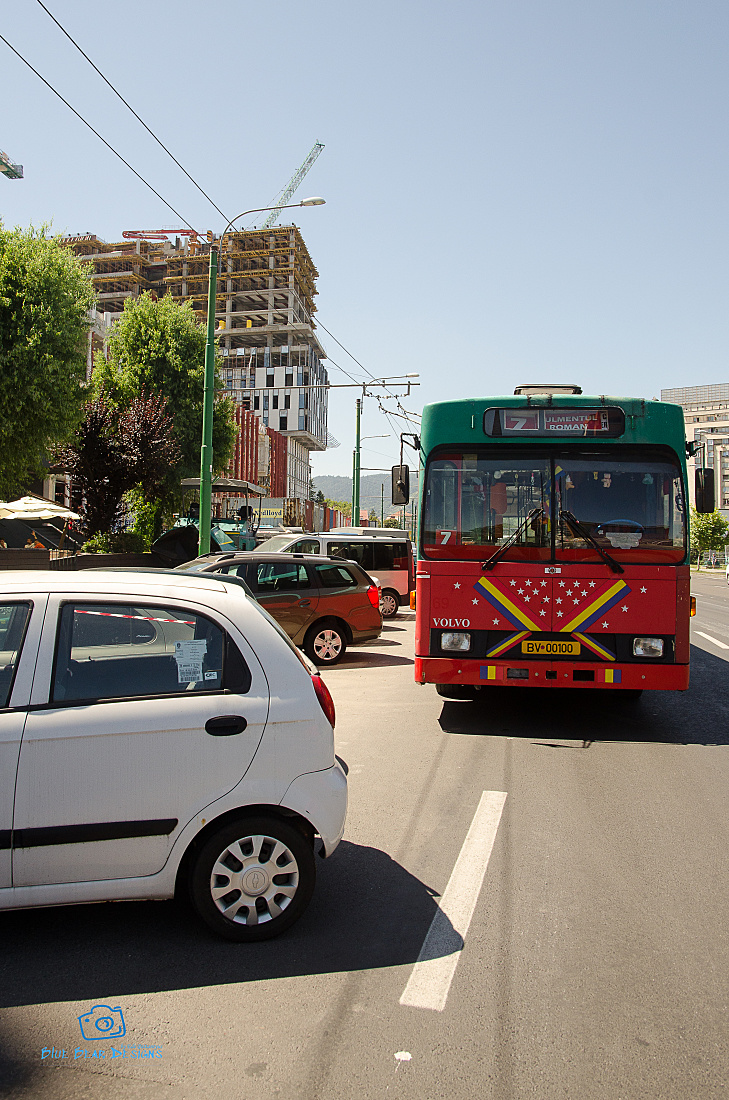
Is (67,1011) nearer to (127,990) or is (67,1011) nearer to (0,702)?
(127,990)

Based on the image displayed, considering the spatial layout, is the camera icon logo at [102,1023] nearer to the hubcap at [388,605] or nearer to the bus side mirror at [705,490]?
the bus side mirror at [705,490]

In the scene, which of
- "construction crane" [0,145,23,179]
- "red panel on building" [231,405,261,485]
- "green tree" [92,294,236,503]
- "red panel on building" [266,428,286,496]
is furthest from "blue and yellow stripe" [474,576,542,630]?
"red panel on building" [266,428,286,496]

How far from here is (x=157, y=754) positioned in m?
3.52

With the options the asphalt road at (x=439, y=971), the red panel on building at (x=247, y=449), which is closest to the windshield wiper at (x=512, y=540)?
the asphalt road at (x=439, y=971)

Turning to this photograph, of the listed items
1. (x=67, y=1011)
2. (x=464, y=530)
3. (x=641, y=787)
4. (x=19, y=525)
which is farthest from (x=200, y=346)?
(x=67, y=1011)

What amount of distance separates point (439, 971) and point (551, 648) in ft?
15.1

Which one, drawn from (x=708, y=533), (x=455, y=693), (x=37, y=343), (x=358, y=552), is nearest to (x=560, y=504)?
(x=455, y=693)

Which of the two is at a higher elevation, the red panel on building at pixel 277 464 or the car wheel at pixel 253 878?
the red panel on building at pixel 277 464

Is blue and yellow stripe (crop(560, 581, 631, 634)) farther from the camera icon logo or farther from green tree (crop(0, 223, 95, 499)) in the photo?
green tree (crop(0, 223, 95, 499))

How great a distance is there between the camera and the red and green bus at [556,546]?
7637 mm

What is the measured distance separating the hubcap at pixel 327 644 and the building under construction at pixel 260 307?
4288 inches

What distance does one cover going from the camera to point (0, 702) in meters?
3.43

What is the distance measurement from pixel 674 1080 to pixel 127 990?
2.00m

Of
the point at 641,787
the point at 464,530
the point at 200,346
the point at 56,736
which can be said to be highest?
the point at 200,346
